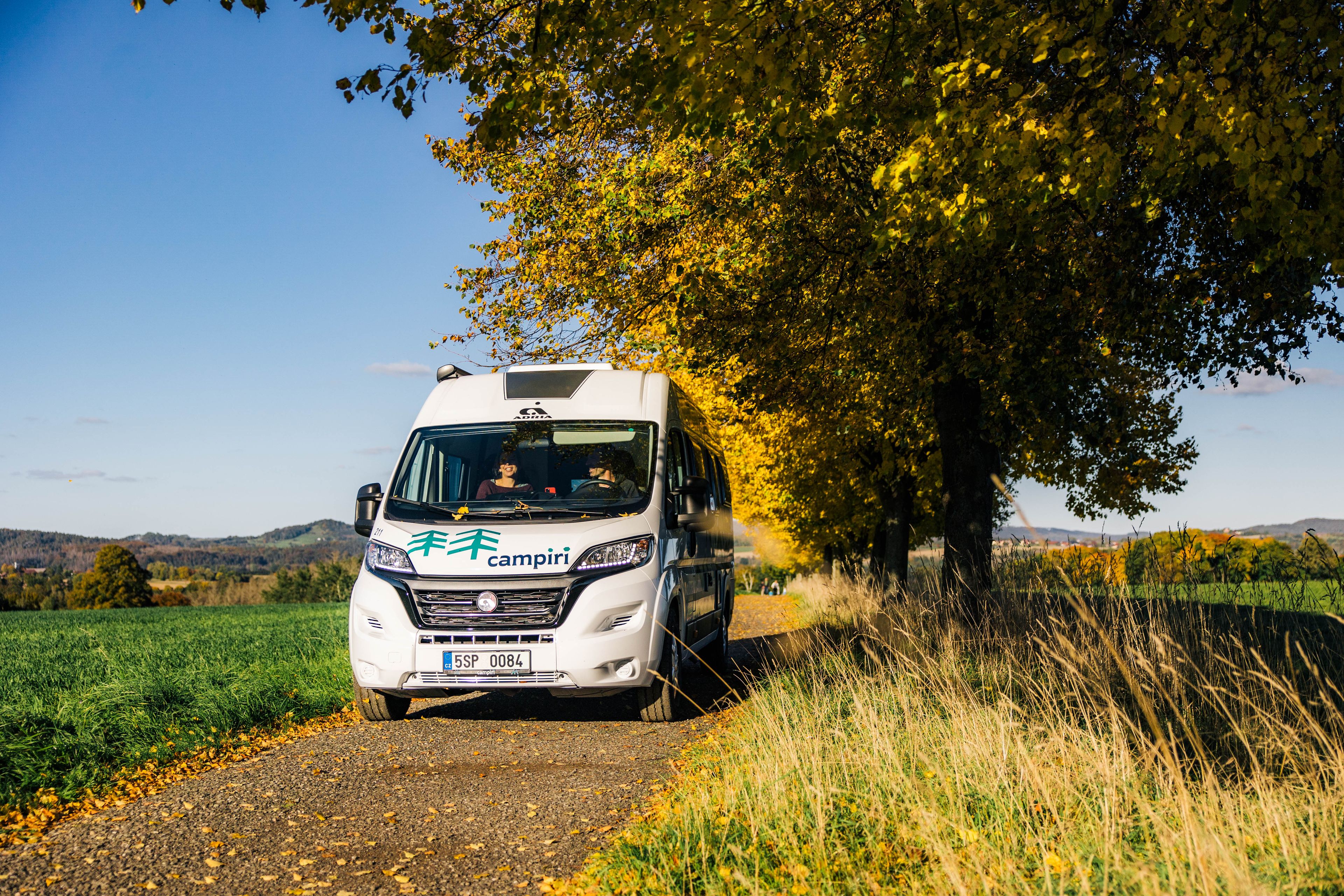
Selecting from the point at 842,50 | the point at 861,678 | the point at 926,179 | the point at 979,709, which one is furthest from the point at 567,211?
the point at 979,709

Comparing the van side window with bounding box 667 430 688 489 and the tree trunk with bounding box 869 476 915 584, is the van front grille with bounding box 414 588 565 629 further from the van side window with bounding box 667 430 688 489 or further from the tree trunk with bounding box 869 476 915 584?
the tree trunk with bounding box 869 476 915 584

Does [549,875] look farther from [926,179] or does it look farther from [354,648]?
[926,179]

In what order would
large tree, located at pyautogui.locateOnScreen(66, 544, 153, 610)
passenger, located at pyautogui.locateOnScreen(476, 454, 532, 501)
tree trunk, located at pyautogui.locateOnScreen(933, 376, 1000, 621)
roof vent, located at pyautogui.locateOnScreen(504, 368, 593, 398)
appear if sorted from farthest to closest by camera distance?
large tree, located at pyautogui.locateOnScreen(66, 544, 153, 610), tree trunk, located at pyautogui.locateOnScreen(933, 376, 1000, 621), roof vent, located at pyautogui.locateOnScreen(504, 368, 593, 398), passenger, located at pyautogui.locateOnScreen(476, 454, 532, 501)

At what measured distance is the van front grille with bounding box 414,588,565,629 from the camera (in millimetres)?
6832

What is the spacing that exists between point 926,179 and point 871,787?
525 cm

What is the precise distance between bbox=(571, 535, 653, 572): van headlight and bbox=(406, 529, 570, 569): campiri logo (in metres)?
0.12

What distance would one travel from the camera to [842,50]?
30.1 ft

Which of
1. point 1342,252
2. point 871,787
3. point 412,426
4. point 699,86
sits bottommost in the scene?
point 871,787

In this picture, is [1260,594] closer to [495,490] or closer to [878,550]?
[495,490]

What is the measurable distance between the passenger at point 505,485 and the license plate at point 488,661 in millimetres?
1312

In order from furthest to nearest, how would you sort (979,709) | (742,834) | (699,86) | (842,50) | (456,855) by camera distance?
(842,50), (699,86), (979,709), (456,855), (742,834)

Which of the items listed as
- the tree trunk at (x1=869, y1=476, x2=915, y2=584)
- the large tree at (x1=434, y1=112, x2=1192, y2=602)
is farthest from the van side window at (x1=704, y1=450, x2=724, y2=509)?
the tree trunk at (x1=869, y1=476, x2=915, y2=584)

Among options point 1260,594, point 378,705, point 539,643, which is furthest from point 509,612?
point 1260,594

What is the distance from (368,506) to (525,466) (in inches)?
50.5
